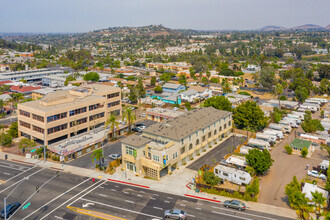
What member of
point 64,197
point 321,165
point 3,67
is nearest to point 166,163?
point 64,197

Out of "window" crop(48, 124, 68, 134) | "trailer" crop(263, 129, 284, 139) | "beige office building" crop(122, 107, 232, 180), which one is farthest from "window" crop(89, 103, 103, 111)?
"trailer" crop(263, 129, 284, 139)

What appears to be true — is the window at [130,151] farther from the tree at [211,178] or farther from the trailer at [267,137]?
the trailer at [267,137]

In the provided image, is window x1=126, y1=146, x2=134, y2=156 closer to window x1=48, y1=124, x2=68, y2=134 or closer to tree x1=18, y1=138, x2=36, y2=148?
window x1=48, y1=124, x2=68, y2=134

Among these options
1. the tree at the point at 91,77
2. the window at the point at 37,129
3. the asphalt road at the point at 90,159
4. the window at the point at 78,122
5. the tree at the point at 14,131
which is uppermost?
the tree at the point at 91,77

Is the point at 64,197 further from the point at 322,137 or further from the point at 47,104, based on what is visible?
the point at 322,137

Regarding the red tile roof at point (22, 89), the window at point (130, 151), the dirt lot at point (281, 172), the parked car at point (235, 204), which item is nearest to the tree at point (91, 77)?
the red tile roof at point (22, 89)

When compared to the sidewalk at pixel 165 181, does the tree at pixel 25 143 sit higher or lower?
higher

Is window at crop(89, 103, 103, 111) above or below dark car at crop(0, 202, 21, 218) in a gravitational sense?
above
